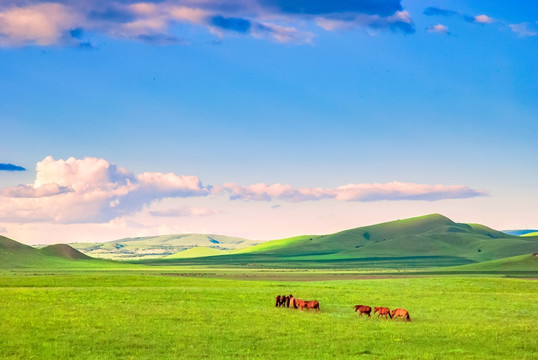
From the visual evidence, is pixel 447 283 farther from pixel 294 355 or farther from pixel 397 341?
pixel 294 355

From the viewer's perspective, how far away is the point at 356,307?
43.9 metres

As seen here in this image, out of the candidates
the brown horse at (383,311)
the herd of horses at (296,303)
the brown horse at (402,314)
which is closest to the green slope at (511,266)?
the herd of horses at (296,303)

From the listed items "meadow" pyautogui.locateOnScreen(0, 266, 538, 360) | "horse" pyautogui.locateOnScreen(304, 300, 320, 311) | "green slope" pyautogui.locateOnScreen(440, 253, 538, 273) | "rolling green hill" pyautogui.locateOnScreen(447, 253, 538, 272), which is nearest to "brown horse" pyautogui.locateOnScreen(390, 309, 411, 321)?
"meadow" pyautogui.locateOnScreen(0, 266, 538, 360)

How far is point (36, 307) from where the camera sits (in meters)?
44.2

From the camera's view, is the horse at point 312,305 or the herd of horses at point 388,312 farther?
the horse at point 312,305

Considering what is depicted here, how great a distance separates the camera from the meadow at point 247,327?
97.8 feet

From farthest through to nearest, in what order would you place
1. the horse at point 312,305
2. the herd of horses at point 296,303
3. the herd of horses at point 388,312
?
the herd of horses at point 296,303
the horse at point 312,305
the herd of horses at point 388,312

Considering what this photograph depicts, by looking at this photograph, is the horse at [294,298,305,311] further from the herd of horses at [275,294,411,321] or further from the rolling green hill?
the rolling green hill

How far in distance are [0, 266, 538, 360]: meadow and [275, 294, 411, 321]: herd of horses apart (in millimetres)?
684

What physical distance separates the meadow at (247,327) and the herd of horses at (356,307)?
68 centimetres

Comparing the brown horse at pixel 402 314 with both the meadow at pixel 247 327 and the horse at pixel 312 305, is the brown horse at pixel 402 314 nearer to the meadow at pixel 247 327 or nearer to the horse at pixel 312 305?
the meadow at pixel 247 327

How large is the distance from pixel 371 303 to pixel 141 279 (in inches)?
1265

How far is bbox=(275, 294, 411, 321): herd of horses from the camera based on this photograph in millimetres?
41500

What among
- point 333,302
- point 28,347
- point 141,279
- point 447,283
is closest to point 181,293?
point 333,302
